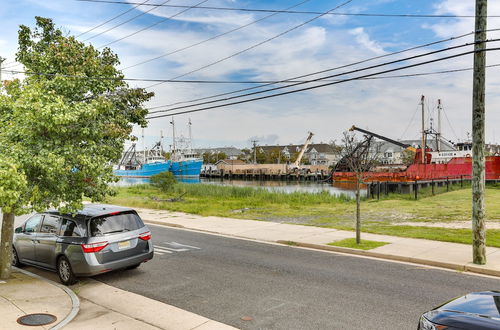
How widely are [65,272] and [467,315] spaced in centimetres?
831

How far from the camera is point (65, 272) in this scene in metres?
9.41

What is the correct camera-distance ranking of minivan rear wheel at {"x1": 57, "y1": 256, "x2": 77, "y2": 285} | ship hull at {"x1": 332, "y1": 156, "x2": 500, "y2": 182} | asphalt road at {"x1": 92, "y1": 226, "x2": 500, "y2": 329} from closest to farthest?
1. asphalt road at {"x1": 92, "y1": 226, "x2": 500, "y2": 329}
2. minivan rear wheel at {"x1": 57, "y1": 256, "x2": 77, "y2": 285}
3. ship hull at {"x1": 332, "y1": 156, "x2": 500, "y2": 182}

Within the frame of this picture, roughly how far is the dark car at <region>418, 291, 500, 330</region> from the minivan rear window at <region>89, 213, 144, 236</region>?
709cm

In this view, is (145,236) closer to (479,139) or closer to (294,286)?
(294,286)

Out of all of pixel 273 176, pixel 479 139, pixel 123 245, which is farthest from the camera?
pixel 273 176

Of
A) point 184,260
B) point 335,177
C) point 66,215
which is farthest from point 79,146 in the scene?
point 335,177

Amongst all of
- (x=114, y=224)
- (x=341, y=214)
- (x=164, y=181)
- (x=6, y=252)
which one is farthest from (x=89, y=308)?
(x=164, y=181)

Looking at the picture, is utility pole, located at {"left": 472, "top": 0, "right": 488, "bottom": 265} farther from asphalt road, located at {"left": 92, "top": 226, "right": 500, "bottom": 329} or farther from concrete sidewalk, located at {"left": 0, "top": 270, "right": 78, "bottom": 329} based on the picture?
concrete sidewalk, located at {"left": 0, "top": 270, "right": 78, "bottom": 329}

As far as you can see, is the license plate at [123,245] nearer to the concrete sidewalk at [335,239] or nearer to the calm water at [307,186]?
the concrete sidewalk at [335,239]

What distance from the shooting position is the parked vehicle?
29.6 ft

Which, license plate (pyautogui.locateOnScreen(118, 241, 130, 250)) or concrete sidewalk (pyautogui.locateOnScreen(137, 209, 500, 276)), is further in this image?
concrete sidewalk (pyautogui.locateOnScreen(137, 209, 500, 276))

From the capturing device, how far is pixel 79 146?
948 cm

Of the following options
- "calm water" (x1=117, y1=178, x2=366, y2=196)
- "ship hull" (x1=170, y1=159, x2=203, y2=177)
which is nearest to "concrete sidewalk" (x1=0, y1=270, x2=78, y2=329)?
"calm water" (x1=117, y1=178, x2=366, y2=196)

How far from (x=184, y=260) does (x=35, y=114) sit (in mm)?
5662
